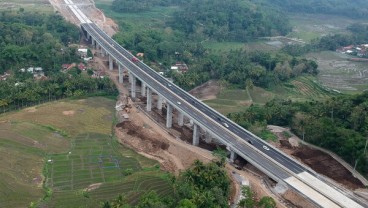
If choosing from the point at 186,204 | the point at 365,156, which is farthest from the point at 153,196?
the point at 365,156

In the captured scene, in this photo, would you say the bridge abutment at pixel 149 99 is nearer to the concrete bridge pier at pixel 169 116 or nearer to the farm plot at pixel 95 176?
the concrete bridge pier at pixel 169 116

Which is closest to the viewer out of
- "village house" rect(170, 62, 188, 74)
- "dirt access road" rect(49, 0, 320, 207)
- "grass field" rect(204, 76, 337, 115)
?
"dirt access road" rect(49, 0, 320, 207)

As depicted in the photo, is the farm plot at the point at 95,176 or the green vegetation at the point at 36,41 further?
the green vegetation at the point at 36,41

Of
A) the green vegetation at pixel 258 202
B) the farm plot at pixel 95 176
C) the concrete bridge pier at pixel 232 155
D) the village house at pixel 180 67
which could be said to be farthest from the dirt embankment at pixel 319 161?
the village house at pixel 180 67

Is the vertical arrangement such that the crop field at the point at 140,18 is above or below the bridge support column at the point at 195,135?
above

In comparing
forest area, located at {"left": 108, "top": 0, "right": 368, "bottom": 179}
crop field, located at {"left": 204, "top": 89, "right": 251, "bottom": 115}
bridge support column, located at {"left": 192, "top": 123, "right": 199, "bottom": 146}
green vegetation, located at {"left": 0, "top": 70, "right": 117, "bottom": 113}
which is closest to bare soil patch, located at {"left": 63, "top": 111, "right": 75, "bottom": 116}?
green vegetation, located at {"left": 0, "top": 70, "right": 117, "bottom": 113}

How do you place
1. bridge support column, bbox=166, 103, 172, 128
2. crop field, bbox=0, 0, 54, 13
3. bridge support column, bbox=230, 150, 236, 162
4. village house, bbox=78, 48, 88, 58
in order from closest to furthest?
bridge support column, bbox=230, 150, 236, 162, bridge support column, bbox=166, 103, 172, 128, village house, bbox=78, 48, 88, 58, crop field, bbox=0, 0, 54, 13

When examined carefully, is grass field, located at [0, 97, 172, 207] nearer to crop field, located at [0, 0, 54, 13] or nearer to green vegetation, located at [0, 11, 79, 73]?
green vegetation, located at [0, 11, 79, 73]
